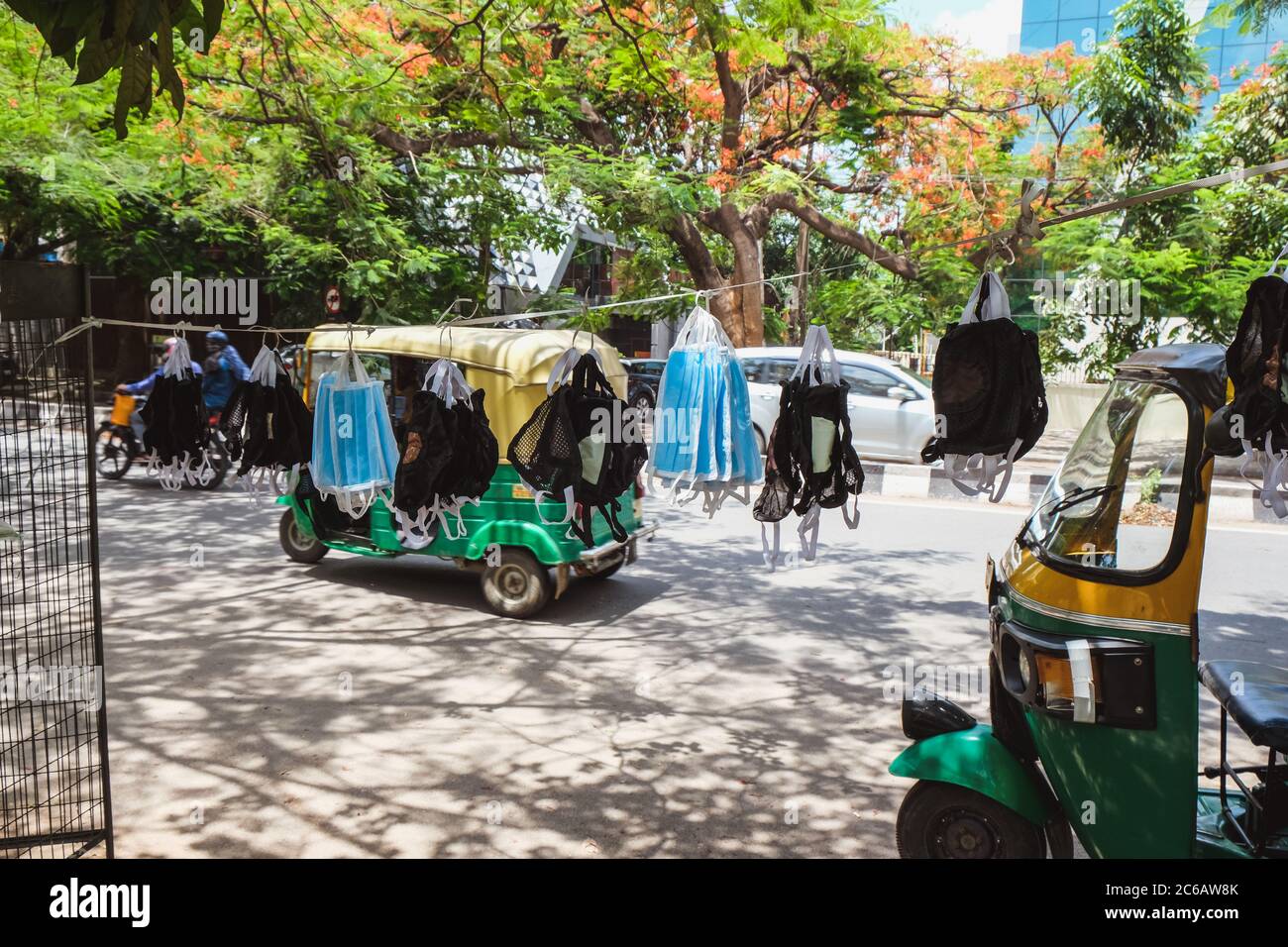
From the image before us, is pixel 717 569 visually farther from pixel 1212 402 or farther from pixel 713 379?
pixel 1212 402

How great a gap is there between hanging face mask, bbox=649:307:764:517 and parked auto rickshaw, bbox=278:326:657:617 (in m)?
2.58

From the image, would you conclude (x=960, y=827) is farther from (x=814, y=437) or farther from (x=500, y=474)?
(x=500, y=474)

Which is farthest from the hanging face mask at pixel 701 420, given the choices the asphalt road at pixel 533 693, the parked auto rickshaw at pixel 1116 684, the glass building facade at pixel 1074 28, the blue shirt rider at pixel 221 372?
the glass building facade at pixel 1074 28

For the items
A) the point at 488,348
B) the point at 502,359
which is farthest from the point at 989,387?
the point at 488,348

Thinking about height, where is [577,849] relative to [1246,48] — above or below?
below

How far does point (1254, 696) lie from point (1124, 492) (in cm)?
73

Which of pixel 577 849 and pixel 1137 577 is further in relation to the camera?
pixel 577 849

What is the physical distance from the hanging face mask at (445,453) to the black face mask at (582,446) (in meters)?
0.30

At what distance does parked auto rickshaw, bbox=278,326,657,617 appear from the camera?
6.58m

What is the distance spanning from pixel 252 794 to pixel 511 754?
1.09 meters

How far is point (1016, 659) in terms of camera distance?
2.99m

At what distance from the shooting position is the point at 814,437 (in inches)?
142

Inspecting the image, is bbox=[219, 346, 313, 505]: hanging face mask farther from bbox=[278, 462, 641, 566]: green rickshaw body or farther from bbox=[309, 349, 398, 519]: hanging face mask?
bbox=[278, 462, 641, 566]: green rickshaw body
